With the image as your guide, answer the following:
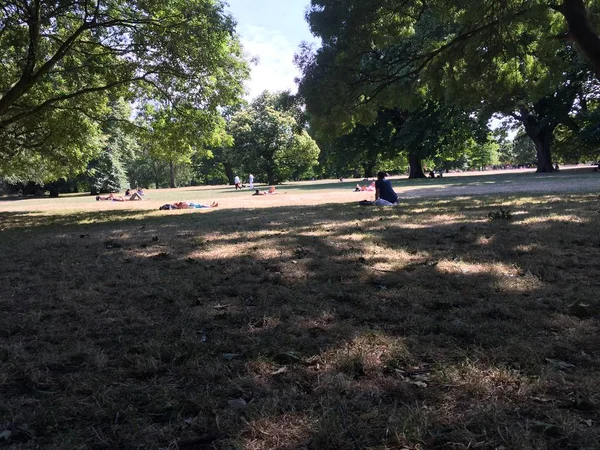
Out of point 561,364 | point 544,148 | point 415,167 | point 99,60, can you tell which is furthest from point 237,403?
point 415,167

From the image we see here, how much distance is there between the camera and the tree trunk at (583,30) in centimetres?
804

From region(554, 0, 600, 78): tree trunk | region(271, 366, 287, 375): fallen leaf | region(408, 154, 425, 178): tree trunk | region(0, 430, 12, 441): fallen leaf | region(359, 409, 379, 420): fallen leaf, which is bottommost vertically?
region(359, 409, 379, 420): fallen leaf

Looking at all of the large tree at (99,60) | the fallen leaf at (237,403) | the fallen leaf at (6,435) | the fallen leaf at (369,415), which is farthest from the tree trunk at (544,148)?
the fallen leaf at (6,435)

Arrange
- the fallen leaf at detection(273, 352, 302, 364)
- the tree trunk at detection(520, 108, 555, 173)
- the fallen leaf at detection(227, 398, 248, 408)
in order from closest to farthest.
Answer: the fallen leaf at detection(227, 398, 248, 408), the fallen leaf at detection(273, 352, 302, 364), the tree trunk at detection(520, 108, 555, 173)

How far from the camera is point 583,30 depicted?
8.12 m

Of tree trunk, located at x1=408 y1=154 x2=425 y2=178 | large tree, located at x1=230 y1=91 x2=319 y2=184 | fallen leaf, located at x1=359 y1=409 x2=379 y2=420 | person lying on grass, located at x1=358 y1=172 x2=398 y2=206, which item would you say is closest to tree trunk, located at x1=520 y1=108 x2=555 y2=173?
tree trunk, located at x1=408 y1=154 x2=425 y2=178

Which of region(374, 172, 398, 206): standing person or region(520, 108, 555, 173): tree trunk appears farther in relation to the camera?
region(520, 108, 555, 173): tree trunk

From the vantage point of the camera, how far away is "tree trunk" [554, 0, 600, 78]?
26.4ft

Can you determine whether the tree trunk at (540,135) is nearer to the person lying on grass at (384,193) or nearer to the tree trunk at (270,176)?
the person lying on grass at (384,193)

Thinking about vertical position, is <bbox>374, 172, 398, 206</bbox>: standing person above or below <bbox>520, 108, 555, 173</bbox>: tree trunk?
below

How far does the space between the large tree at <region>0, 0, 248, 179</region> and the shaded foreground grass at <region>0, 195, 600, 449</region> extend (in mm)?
8608

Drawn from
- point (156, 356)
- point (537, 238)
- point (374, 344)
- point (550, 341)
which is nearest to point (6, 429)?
point (156, 356)

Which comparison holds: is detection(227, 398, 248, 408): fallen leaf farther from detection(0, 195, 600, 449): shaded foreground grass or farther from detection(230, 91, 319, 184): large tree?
detection(230, 91, 319, 184): large tree

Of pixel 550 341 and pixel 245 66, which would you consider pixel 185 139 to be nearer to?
pixel 245 66
